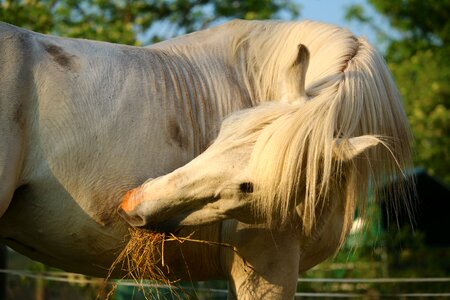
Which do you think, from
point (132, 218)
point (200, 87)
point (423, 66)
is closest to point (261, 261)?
point (132, 218)

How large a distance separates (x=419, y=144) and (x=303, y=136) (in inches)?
546

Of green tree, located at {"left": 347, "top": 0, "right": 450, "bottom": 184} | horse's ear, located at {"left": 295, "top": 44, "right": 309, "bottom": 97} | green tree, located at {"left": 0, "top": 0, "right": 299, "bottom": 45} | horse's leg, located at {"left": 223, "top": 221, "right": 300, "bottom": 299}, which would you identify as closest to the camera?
horse's ear, located at {"left": 295, "top": 44, "right": 309, "bottom": 97}

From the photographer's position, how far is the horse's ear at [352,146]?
278cm

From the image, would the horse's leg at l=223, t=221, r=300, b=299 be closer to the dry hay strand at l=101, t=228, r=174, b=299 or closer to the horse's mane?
the horse's mane

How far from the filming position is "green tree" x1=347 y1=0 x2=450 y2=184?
1602cm

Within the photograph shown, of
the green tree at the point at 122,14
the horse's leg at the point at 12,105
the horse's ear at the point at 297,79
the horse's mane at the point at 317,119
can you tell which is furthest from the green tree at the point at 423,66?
the horse's leg at the point at 12,105

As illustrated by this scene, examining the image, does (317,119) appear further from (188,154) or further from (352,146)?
(188,154)

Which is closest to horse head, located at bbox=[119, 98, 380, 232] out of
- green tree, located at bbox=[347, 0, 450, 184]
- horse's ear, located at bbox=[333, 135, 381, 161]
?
horse's ear, located at bbox=[333, 135, 381, 161]

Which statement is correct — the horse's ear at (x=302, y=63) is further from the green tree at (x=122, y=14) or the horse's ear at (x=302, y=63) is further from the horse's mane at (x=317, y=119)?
the green tree at (x=122, y=14)

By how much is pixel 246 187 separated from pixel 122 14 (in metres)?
10.7

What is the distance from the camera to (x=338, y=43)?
11.8 feet

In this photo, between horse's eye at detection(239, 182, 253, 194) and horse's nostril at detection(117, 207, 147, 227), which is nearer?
horse's eye at detection(239, 182, 253, 194)

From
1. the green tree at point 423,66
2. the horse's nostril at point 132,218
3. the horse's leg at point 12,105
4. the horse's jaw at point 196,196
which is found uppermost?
the green tree at point 423,66

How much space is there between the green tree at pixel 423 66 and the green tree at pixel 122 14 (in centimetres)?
369
